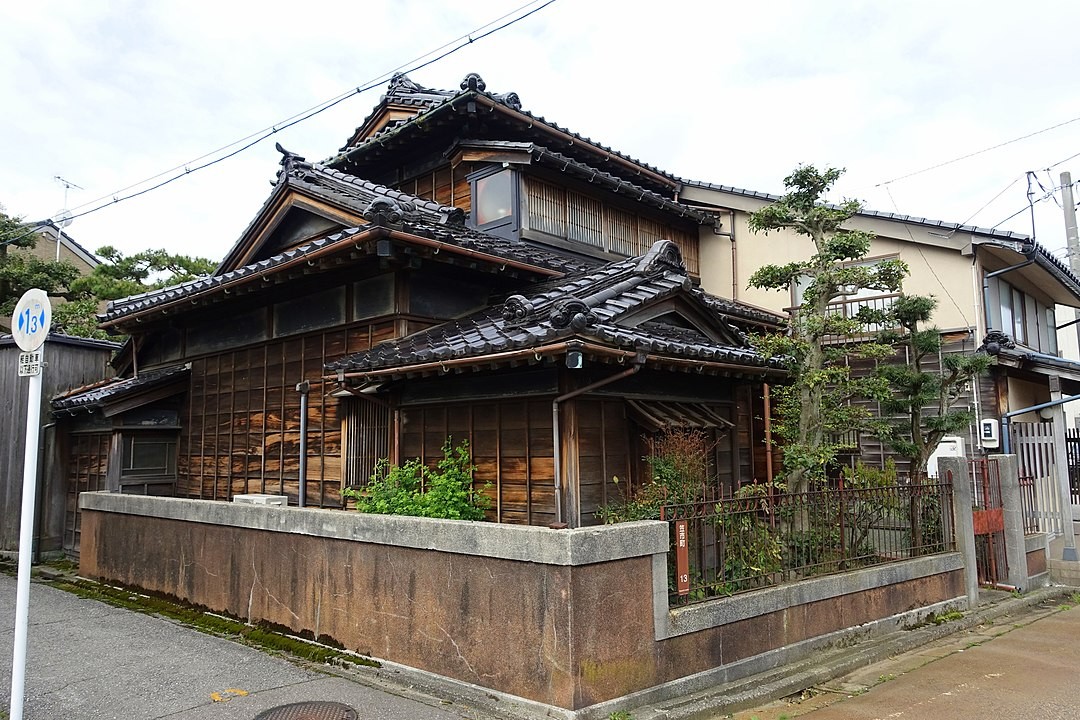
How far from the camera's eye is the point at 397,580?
748 cm

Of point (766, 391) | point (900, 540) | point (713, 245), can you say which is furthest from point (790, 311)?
point (900, 540)

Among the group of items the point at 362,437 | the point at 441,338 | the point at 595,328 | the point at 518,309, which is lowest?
the point at 362,437

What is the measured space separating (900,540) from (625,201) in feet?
27.2

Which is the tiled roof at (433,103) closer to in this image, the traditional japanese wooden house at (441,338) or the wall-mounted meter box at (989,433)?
the traditional japanese wooden house at (441,338)

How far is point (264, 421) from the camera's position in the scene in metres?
11.7

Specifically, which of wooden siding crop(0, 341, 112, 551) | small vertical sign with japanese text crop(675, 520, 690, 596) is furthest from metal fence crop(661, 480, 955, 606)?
wooden siding crop(0, 341, 112, 551)

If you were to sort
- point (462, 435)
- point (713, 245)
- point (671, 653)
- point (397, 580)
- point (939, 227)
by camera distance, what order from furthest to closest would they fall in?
point (713, 245)
point (939, 227)
point (462, 435)
point (397, 580)
point (671, 653)

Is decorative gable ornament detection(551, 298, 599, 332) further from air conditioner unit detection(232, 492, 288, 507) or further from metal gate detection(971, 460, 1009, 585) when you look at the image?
metal gate detection(971, 460, 1009, 585)

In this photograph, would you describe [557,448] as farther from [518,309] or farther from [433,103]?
[433,103]

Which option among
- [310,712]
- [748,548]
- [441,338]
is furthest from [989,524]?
[310,712]

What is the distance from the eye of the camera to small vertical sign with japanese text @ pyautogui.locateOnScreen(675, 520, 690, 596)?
6.95m

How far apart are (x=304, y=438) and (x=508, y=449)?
3885 mm

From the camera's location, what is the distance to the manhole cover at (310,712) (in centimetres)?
633

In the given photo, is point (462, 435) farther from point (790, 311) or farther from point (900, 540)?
point (790, 311)
